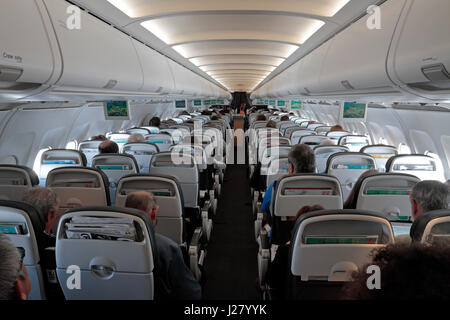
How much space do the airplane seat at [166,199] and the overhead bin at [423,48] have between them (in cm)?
248

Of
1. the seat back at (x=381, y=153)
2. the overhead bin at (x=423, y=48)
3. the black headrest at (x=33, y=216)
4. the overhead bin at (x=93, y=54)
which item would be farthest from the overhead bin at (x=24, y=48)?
the seat back at (x=381, y=153)

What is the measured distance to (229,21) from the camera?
4.67 m

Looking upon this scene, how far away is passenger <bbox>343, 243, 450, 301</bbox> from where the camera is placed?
1.03 meters

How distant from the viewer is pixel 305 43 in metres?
5.72

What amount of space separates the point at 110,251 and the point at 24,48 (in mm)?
1501

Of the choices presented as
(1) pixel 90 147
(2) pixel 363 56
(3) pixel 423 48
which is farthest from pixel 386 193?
(1) pixel 90 147

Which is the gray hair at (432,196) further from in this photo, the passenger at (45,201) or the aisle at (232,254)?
the passenger at (45,201)

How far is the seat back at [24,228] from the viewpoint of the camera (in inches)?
92.0

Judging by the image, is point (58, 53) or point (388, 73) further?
point (388, 73)

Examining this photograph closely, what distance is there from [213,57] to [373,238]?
22.5 feet

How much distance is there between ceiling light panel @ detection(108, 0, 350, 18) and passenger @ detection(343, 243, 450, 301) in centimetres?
329

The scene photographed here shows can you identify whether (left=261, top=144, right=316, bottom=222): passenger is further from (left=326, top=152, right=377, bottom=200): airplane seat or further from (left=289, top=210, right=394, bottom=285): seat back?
(left=289, top=210, right=394, bottom=285): seat back
